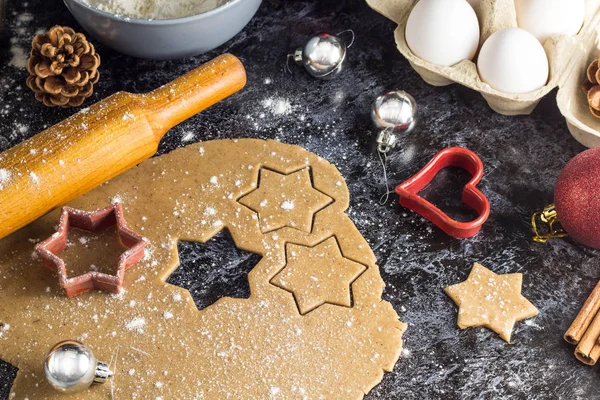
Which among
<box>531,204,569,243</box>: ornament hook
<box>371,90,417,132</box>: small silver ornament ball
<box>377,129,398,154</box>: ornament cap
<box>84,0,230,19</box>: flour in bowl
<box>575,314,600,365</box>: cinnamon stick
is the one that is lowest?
<box>575,314,600,365</box>: cinnamon stick

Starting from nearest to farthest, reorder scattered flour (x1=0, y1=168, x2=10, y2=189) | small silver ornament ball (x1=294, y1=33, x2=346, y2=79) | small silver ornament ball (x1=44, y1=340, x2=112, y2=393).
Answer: small silver ornament ball (x1=44, y1=340, x2=112, y2=393), scattered flour (x1=0, y1=168, x2=10, y2=189), small silver ornament ball (x1=294, y1=33, x2=346, y2=79)

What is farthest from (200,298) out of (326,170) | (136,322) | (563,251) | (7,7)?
(7,7)

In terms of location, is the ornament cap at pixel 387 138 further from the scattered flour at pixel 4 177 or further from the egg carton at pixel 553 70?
the scattered flour at pixel 4 177

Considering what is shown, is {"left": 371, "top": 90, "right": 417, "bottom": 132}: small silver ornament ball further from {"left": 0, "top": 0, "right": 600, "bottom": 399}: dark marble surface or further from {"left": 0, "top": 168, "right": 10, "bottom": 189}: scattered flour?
{"left": 0, "top": 168, "right": 10, "bottom": 189}: scattered flour

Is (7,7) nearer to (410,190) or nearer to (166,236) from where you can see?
(166,236)

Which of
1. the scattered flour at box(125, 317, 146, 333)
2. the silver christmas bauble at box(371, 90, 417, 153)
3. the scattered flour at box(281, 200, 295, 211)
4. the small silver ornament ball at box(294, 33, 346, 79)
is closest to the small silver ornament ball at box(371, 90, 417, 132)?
the silver christmas bauble at box(371, 90, 417, 153)

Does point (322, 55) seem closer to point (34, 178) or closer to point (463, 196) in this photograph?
point (463, 196)

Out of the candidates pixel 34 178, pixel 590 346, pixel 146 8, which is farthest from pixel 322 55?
pixel 590 346
